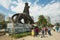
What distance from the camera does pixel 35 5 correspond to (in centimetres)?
579

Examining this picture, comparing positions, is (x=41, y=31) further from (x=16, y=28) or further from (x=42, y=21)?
(x=16, y=28)

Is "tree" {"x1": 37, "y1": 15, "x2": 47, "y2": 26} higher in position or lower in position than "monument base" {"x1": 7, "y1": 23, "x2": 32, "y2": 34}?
higher

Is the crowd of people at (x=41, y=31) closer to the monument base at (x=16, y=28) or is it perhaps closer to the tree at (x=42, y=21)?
the tree at (x=42, y=21)

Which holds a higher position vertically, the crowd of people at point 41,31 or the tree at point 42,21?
the tree at point 42,21

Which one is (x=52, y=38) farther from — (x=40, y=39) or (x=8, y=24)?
(x=8, y=24)

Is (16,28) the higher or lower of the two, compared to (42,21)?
lower

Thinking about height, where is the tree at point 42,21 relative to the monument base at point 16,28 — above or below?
above

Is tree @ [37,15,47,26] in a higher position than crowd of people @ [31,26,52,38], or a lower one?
higher

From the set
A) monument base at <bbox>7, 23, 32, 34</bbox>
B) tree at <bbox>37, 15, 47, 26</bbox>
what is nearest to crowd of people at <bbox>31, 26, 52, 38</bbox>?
tree at <bbox>37, 15, 47, 26</bbox>

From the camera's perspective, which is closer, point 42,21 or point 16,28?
point 16,28

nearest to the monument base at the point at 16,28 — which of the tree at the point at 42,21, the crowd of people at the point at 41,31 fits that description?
the crowd of people at the point at 41,31

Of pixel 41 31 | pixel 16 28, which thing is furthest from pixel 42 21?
pixel 16 28

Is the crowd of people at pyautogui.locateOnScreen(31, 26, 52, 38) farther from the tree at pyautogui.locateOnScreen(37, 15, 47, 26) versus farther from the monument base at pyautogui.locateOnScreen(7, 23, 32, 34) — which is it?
the monument base at pyautogui.locateOnScreen(7, 23, 32, 34)

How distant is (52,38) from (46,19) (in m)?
0.83
